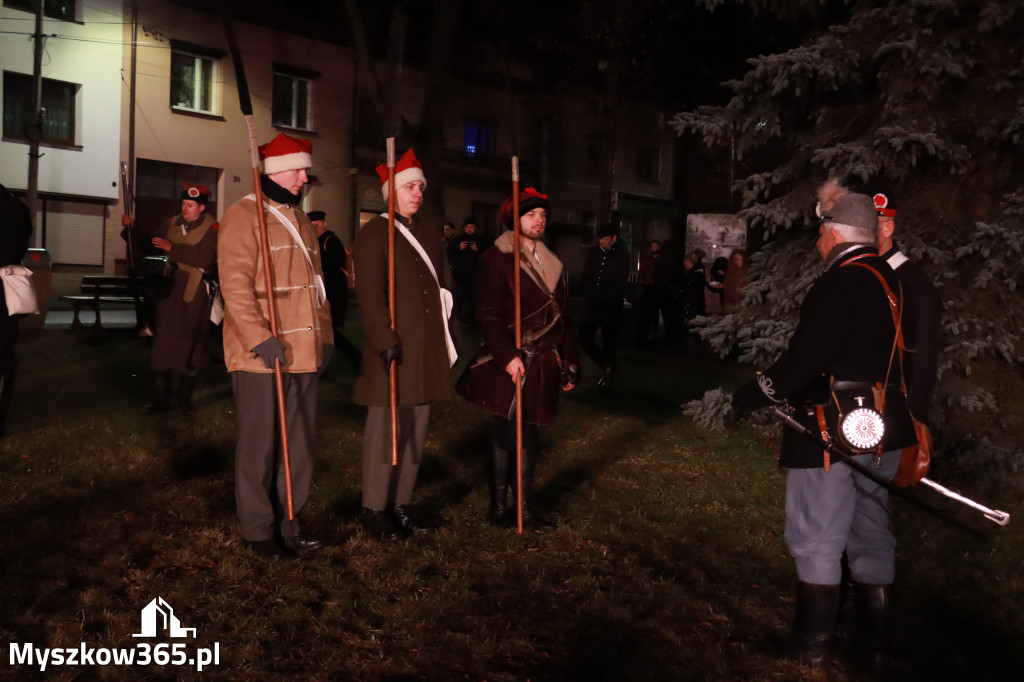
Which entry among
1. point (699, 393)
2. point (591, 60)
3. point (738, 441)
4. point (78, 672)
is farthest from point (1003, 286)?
point (591, 60)

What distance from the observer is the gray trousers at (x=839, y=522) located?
13.9 feet

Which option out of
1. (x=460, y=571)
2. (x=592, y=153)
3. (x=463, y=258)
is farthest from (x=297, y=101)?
(x=460, y=571)

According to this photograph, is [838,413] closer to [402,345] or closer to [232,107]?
[402,345]

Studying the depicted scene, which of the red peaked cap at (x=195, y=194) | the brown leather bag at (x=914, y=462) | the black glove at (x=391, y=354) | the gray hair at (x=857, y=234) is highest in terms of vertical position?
the red peaked cap at (x=195, y=194)

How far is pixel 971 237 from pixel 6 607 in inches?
281

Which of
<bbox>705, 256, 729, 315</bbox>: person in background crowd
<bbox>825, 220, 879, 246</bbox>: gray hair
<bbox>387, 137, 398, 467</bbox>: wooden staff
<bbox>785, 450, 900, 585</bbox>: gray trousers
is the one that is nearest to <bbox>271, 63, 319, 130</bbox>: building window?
<bbox>705, 256, 729, 315</bbox>: person in background crowd

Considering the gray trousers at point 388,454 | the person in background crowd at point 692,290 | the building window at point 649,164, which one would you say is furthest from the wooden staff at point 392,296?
the building window at point 649,164

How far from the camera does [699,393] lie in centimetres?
1263

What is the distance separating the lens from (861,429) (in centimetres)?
412

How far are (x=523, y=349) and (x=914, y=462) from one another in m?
2.48

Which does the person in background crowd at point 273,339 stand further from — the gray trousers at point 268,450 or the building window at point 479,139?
the building window at point 479,139

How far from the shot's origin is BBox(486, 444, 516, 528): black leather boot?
6.34 m

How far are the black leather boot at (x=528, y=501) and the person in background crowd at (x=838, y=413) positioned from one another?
2122 mm

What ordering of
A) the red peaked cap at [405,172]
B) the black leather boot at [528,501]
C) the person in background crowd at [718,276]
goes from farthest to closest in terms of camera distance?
the person in background crowd at [718,276] < the black leather boot at [528,501] < the red peaked cap at [405,172]
